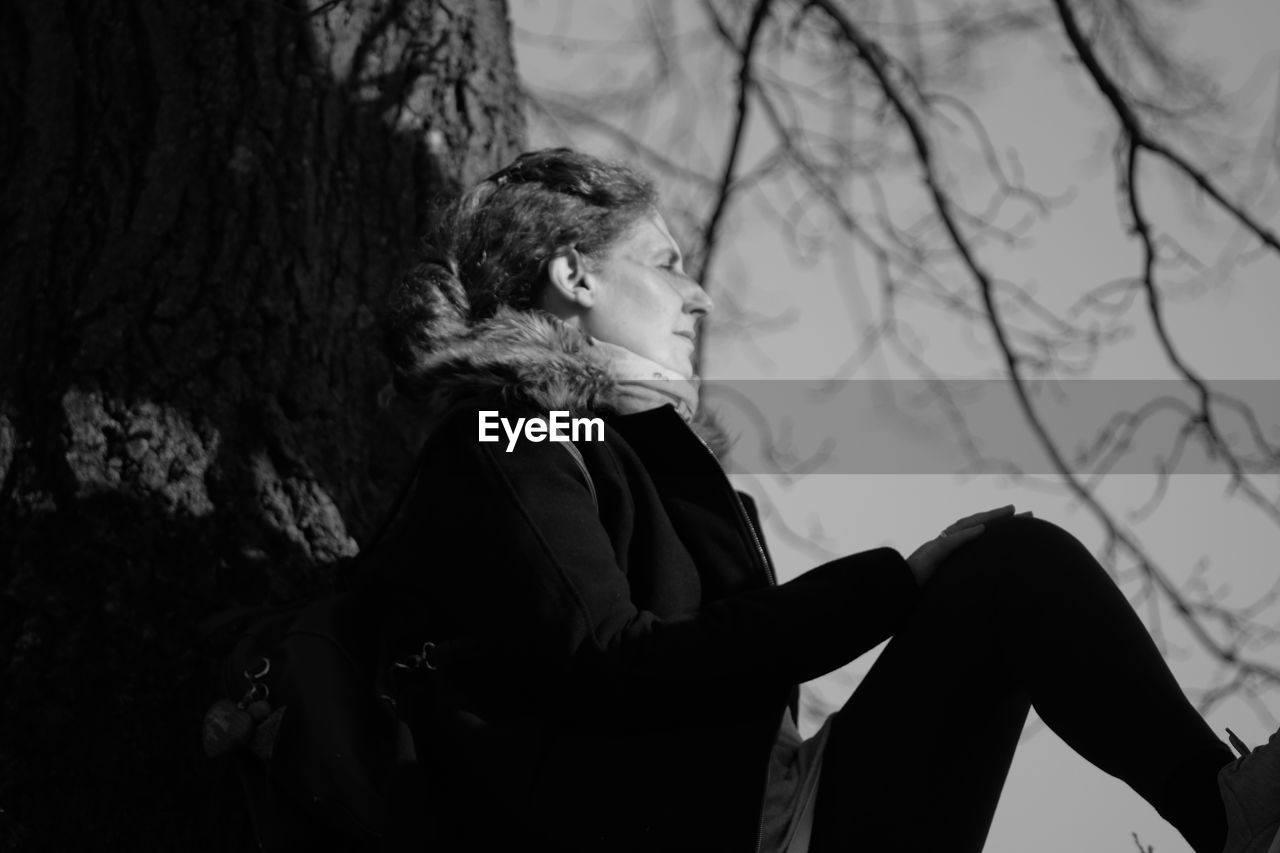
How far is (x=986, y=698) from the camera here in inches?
80.3

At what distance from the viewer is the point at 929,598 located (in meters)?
2.08

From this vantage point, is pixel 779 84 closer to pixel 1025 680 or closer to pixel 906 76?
pixel 906 76

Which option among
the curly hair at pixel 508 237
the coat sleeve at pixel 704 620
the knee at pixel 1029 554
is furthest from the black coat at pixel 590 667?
the curly hair at pixel 508 237

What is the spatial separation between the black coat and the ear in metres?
0.46

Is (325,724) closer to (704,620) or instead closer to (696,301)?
(704,620)

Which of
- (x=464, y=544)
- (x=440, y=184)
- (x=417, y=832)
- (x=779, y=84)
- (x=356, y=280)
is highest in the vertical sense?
(x=779, y=84)

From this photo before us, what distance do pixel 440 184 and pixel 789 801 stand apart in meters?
1.67

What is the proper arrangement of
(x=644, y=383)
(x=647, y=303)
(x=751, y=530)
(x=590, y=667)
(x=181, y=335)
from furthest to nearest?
1. (x=181, y=335)
2. (x=647, y=303)
3. (x=644, y=383)
4. (x=751, y=530)
5. (x=590, y=667)

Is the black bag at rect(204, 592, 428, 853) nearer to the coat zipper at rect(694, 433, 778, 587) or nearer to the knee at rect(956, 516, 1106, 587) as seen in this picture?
the coat zipper at rect(694, 433, 778, 587)

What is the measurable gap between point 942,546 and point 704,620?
0.35 meters

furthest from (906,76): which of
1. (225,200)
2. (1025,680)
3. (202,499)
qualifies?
(1025,680)

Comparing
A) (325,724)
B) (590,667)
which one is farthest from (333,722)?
(590,667)

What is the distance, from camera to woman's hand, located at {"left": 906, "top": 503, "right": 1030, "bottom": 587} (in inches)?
83.5

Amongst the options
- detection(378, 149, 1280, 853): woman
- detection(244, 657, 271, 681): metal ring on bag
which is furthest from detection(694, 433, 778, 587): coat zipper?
detection(244, 657, 271, 681): metal ring on bag
